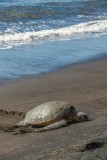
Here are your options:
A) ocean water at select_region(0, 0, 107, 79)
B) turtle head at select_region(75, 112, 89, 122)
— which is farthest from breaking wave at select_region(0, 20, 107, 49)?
turtle head at select_region(75, 112, 89, 122)

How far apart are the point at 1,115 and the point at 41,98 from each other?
1201mm

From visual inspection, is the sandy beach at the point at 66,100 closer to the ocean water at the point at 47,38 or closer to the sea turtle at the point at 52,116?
the sea turtle at the point at 52,116

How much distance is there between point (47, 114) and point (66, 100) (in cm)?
143

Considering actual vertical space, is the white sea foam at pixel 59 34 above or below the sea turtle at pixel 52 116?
above

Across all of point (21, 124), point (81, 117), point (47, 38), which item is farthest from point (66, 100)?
point (47, 38)

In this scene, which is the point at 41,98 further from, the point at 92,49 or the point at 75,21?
the point at 75,21

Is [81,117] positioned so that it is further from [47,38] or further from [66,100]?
[47,38]

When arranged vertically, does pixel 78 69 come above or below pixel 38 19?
below

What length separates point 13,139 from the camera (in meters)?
5.77

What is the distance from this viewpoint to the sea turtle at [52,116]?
6.42 metres

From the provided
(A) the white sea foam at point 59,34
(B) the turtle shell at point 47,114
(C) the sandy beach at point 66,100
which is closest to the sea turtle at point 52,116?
(B) the turtle shell at point 47,114

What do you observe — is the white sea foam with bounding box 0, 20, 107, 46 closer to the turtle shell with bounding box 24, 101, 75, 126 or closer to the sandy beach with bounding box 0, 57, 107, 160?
the sandy beach with bounding box 0, 57, 107, 160

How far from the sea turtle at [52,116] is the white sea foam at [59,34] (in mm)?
7297

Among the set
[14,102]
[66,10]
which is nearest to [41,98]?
[14,102]
